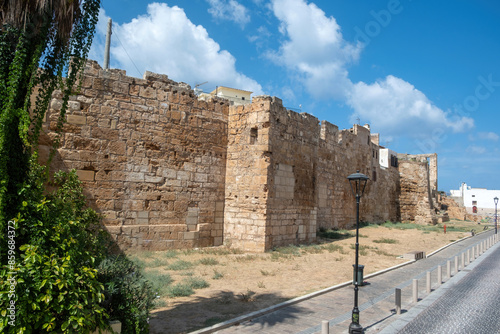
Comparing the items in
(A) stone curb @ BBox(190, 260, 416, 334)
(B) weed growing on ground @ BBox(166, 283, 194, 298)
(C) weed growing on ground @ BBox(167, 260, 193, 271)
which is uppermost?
(C) weed growing on ground @ BBox(167, 260, 193, 271)

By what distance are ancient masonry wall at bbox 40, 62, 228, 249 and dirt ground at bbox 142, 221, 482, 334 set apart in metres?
1.01

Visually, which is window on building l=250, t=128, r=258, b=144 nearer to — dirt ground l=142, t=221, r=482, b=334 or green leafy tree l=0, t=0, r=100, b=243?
dirt ground l=142, t=221, r=482, b=334

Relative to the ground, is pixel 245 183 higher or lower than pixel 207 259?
higher

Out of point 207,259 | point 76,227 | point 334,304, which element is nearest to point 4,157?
point 76,227

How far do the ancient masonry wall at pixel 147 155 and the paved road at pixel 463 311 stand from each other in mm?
7571

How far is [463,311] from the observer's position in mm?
7180

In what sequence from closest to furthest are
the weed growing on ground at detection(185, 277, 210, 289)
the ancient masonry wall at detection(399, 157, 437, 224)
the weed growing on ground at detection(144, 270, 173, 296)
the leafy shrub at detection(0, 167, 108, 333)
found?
the leafy shrub at detection(0, 167, 108, 333), the weed growing on ground at detection(144, 270, 173, 296), the weed growing on ground at detection(185, 277, 210, 289), the ancient masonry wall at detection(399, 157, 437, 224)

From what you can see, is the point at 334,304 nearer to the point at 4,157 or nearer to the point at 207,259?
the point at 207,259

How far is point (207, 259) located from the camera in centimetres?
1045

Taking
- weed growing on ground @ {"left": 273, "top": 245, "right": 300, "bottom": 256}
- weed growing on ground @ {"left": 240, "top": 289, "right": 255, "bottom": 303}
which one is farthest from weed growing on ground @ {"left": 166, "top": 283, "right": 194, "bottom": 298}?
weed growing on ground @ {"left": 273, "top": 245, "right": 300, "bottom": 256}

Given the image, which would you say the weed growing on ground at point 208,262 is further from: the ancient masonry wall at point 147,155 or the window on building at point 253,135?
the window on building at point 253,135

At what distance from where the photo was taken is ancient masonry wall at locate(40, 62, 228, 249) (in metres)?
10.1

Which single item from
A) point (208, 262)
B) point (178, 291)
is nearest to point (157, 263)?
point (208, 262)

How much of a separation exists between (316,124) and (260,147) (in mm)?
3914
